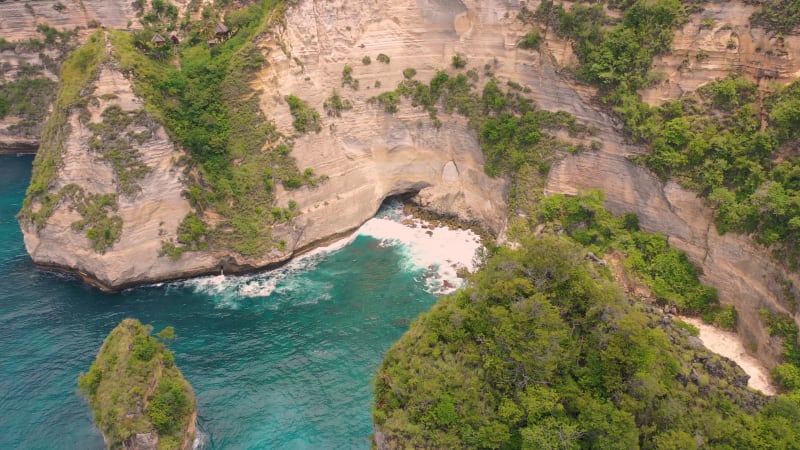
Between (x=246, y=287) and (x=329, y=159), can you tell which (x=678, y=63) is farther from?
(x=246, y=287)

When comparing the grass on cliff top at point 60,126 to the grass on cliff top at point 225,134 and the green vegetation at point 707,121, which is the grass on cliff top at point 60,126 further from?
the green vegetation at point 707,121

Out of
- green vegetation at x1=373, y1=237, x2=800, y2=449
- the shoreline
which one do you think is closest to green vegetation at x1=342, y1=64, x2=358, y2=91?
the shoreline

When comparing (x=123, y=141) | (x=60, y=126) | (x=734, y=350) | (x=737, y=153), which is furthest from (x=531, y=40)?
(x=60, y=126)

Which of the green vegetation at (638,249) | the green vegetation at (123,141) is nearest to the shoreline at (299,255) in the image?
the green vegetation at (123,141)

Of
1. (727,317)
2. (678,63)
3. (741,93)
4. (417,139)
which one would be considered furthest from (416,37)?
(727,317)

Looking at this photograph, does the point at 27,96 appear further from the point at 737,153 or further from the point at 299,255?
the point at 737,153
